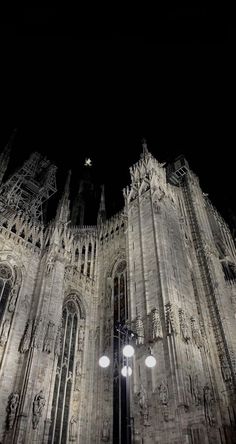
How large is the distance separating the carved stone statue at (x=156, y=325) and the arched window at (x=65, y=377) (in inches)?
→ 299

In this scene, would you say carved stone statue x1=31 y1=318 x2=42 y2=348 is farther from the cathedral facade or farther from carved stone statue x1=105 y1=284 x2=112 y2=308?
carved stone statue x1=105 y1=284 x2=112 y2=308

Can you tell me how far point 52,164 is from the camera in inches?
1369

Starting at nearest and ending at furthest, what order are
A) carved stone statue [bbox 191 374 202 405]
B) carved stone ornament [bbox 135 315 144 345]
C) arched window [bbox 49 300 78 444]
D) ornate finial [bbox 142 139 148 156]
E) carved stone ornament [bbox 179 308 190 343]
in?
carved stone statue [bbox 191 374 202 405] < carved stone ornament [bbox 179 308 190 343] < carved stone ornament [bbox 135 315 144 345] < arched window [bbox 49 300 78 444] < ornate finial [bbox 142 139 148 156]

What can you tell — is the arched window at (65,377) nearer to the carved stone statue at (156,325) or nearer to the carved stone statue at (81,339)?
the carved stone statue at (81,339)

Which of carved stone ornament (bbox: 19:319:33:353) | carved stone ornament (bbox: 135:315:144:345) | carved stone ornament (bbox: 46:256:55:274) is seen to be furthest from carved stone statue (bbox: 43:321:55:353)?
carved stone ornament (bbox: 135:315:144:345)

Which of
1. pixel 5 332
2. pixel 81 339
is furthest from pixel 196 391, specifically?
pixel 5 332

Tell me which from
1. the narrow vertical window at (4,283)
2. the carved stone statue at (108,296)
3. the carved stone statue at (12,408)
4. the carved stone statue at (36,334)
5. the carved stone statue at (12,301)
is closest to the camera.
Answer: the carved stone statue at (12,408)

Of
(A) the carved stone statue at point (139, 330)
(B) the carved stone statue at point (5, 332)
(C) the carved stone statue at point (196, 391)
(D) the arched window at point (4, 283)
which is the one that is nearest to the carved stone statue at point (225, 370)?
(C) the carved stone statue at point (196, 391)

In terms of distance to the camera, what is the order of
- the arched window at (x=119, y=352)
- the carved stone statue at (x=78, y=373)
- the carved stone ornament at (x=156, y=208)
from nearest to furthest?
the arched window at (x=119, y=352)
the carved stone statue at (x=78, y=373)
the carved stone ornament at (x=156, y=208)

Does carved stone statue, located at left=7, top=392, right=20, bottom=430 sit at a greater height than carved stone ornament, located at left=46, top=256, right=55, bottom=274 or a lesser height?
lesser

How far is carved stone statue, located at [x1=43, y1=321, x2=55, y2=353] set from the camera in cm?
1750

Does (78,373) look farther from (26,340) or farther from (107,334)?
(26,340)

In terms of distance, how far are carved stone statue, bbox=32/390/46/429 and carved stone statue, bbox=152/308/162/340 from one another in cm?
638

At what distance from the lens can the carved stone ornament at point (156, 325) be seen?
15922mm
